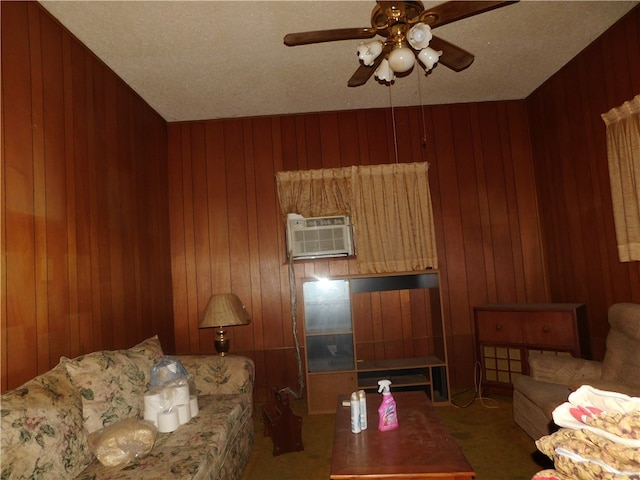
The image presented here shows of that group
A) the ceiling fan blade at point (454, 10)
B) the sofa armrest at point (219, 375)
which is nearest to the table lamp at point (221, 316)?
the sofa armrest at point (219, 375)

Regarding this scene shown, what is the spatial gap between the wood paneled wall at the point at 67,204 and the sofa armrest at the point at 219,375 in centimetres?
55

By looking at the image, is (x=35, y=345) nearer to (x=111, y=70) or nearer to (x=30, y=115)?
(x=30, y=115)

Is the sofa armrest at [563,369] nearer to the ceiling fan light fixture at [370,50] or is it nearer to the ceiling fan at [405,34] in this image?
the ceiling fan at [405,34]

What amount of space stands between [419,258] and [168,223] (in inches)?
94.0

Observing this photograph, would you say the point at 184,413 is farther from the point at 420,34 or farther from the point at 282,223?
the point at 420,34

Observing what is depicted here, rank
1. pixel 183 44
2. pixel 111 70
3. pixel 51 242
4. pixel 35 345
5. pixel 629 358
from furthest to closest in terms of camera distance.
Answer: pixel 111 70
pixel 183 44
pixel 629 358
pixel 51 242
pixel 35 345

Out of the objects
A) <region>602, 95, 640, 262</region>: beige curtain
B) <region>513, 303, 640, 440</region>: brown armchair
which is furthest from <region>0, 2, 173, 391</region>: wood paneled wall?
<region>602, 95, 640, 262</region>: beige curtain

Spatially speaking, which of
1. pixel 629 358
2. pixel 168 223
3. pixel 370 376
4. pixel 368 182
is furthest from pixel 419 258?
pixel 168 223

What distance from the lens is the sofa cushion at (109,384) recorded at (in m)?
1.90

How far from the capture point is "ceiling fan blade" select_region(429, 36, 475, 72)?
1974 mm

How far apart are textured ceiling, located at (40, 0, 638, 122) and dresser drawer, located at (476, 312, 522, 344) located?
1993mm

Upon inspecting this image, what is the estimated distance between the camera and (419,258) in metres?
3.76

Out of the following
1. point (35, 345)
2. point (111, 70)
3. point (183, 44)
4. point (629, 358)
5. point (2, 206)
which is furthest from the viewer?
point (111, 70)

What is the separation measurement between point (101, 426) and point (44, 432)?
1.18 feet
